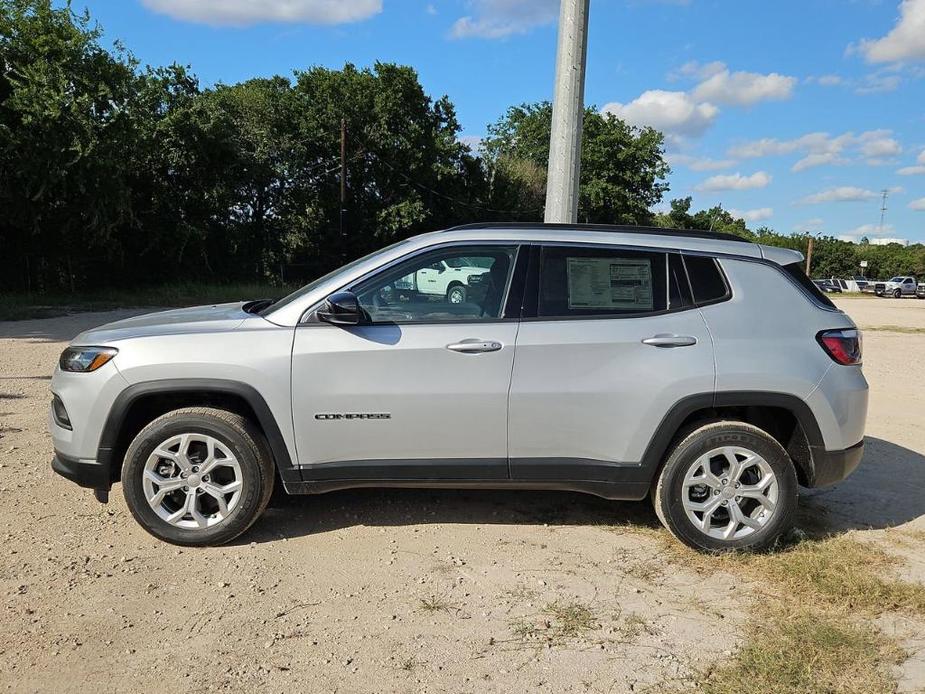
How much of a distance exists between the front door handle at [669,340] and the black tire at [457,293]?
1.04m

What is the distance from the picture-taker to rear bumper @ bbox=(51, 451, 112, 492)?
12.7 ft

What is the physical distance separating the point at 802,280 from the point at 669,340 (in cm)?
94

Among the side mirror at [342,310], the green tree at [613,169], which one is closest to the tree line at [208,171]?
the green tree at [613,169]

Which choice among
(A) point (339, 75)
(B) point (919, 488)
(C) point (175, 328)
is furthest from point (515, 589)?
(A) point (339, 75)

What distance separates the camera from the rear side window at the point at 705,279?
398 cm

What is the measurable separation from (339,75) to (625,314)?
35092 millimetres

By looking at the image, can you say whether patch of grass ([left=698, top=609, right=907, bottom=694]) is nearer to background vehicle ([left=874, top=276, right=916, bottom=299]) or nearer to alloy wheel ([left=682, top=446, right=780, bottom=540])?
alloy wheel ([left=682, top=446, right=780, bottom=540])

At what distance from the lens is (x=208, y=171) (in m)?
26.2

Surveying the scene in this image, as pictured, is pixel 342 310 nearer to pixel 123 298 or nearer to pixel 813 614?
pixel 813 614

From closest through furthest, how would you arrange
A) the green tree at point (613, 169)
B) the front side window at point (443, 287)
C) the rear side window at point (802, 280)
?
the front side window at point (443, 287), the rear side window at point (802, 280), the green tree at point (613, 169)

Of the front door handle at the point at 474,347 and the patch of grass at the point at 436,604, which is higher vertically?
the front door handle at the point at 474,347

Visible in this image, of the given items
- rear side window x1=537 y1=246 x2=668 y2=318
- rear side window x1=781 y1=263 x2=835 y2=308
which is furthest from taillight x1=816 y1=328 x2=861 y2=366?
rear side window x1=537 y1=246 x2=668 y2=318

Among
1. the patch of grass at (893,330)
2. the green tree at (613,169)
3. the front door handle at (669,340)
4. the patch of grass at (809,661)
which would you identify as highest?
the green tree at (613,169)

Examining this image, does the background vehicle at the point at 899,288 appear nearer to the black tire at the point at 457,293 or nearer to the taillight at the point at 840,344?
the taillight at the point at 840,344
